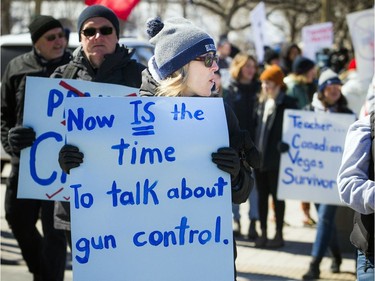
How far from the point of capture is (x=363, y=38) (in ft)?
34.1

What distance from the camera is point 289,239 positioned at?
30.8 feet

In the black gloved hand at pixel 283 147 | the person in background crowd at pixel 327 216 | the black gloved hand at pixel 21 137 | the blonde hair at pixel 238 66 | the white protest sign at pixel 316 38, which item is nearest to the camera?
the black gloved hand at pixel 21 137

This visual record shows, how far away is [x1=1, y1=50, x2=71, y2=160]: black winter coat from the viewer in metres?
6.29

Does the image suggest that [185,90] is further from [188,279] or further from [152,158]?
[188,279]

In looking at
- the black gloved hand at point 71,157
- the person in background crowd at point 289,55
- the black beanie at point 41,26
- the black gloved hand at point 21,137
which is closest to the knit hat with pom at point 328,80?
the black beanie at point 41,26

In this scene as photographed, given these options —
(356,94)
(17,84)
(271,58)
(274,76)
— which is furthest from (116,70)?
(271,58)

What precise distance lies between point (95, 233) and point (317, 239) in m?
3.95

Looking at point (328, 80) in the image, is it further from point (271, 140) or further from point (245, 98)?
point (245, 98)

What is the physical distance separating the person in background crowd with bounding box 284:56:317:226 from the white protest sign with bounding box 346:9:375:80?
0.68 meters

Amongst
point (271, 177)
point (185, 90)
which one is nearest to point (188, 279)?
point (185, 90)

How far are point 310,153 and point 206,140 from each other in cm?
463

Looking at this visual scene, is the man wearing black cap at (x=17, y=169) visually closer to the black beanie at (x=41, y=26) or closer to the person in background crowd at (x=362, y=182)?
the black beanie at (x=41, y=26)

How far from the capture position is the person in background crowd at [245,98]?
9.28 meters

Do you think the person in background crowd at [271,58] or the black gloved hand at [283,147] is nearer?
the black gloved hand at [283,147]
